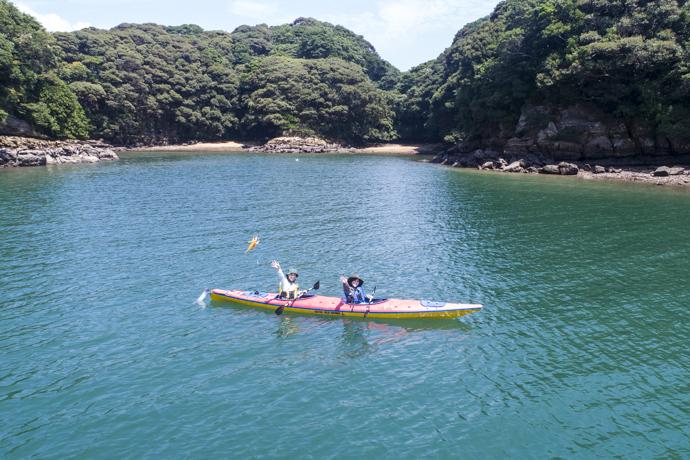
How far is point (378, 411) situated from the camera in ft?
55.5

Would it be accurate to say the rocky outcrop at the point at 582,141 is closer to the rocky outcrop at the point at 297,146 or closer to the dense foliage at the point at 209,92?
the rocky outcrop at the point at 297,146

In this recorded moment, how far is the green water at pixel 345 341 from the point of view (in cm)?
1572

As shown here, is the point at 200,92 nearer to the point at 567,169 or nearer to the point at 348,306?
the point at 567,169

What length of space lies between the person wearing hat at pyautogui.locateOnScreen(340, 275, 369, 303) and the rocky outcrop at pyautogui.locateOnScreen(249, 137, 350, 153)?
98.6 m

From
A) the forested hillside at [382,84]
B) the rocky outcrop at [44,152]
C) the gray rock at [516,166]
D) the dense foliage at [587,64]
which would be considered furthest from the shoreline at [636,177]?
the rocky outcrop at [44,152]

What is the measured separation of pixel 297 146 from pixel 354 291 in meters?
101

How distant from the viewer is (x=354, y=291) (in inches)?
977

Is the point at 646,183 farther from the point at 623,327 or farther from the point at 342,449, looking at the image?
the point at 342,449

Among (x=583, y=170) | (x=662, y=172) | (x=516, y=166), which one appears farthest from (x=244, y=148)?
(x=662, y=172)

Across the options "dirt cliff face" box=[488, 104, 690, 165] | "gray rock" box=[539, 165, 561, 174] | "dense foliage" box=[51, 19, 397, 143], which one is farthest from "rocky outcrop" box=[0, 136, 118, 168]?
"gray rock" box=[539, 165, 561, 174]

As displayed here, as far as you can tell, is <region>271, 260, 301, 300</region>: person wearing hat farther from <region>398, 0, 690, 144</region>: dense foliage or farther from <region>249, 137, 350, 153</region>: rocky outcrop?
<region>249, 137, 350, 153</region>: rocky outcrop

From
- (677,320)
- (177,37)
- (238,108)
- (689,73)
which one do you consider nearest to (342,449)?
(677,320)

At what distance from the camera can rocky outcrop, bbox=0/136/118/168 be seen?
79.4m

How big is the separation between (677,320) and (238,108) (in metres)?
125
